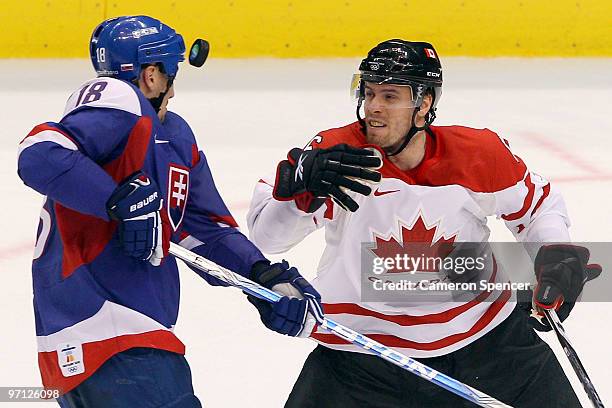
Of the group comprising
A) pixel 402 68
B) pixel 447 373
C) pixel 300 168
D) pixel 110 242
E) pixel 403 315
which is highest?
pixel 402 68

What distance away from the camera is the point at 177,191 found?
88.5 inches

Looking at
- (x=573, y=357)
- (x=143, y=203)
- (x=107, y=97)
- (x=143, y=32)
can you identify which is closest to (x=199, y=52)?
(x=143, y=32)

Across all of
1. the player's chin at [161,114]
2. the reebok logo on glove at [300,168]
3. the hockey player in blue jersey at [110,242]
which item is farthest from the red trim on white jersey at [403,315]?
the player's chin at [161,114]

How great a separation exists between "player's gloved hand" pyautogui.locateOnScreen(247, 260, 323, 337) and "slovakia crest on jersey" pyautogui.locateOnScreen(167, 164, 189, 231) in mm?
236

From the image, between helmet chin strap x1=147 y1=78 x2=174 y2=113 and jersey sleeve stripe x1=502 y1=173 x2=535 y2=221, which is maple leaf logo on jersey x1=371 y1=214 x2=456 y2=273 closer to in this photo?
jersey sleeve stripe x1=502 y1=173 x2=535 y2=221

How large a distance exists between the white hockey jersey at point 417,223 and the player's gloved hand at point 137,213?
49 centimetres

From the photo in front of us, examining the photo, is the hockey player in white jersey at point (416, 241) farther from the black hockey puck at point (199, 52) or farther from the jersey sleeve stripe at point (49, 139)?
the jersey sleeve stripe at point (49, 139)

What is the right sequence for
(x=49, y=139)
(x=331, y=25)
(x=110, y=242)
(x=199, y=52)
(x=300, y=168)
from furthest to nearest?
(x=331, y=25), (x=199, y=52), (x=300, y=168), (x=110, y=242), (x=49, y=139)

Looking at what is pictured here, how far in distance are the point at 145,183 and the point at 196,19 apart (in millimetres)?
5398

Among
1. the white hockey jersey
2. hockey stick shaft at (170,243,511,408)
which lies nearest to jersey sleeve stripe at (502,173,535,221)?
the white hockey jersey

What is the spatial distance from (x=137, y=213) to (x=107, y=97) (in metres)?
0.22

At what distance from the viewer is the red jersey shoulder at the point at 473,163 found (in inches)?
102

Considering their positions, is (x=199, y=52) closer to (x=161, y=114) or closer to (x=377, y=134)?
(x=161, y=114)

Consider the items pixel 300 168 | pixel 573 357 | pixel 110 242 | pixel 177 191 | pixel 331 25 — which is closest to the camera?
pixel 110 242
